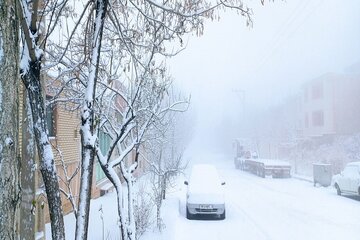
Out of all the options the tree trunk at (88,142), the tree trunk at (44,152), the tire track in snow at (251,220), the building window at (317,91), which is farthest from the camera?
the building window at (317,91)

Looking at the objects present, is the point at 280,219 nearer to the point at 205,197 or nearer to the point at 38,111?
the point at 205,197

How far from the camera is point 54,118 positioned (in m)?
12.5

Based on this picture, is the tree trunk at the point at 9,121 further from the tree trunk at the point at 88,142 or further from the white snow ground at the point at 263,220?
the white snow ground at the point at 263,220

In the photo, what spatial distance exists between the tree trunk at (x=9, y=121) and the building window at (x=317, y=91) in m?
41.6

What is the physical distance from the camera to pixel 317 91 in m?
41.6

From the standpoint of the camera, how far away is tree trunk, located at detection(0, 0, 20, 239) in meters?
1.92

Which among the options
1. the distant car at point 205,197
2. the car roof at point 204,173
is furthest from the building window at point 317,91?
the distant car at point 205,197

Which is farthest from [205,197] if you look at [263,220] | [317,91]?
[317,91]

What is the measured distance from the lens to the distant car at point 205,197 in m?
14.1

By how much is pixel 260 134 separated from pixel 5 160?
57.9 m

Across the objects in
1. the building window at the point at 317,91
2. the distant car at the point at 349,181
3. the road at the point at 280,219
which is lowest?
the road at the point at 280,219

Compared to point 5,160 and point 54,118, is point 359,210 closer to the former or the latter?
point 54,118

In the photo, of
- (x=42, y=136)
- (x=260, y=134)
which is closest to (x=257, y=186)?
(x=42, y=136)

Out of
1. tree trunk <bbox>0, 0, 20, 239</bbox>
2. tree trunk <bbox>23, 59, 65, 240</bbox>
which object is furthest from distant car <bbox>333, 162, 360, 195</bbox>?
tree trunk <bbox>0, 0, 20, 239</bbox>
